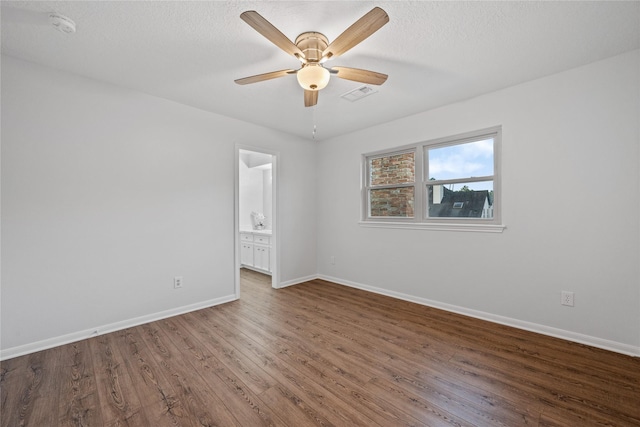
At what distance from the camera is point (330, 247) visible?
4.66 m

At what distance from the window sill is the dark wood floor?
100 centimetres

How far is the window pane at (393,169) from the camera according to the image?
376 centimetres

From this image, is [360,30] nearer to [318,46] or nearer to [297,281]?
[318,46]

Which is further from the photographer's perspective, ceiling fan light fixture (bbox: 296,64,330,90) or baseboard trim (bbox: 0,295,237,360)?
baseboard trim (bbox: 0,295,237,360)

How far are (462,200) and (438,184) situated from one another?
0.35 metres

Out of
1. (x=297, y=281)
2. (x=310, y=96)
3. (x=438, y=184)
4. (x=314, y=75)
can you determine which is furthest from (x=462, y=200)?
(x=297, y=281)

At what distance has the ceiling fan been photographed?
1517 millimetres

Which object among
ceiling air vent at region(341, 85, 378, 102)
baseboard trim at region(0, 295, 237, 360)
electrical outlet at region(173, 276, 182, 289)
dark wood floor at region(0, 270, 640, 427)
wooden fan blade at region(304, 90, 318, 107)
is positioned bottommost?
dark wood floor at region(0, 270, 640, 427)

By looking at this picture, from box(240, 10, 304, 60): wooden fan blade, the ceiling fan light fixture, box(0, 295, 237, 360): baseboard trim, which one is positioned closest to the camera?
box(240, 10, 304, 60): wooden fan blade

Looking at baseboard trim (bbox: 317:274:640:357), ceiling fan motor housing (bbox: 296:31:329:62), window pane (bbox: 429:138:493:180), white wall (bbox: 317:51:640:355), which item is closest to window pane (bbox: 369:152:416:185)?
window pane (bbox: 429:138:493:180)

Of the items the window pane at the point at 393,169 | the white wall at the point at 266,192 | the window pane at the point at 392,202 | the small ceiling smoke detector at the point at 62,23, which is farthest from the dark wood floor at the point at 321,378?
the white wall at the point at 266,192

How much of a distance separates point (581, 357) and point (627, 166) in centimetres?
160

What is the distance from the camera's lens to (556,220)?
2.57 meters

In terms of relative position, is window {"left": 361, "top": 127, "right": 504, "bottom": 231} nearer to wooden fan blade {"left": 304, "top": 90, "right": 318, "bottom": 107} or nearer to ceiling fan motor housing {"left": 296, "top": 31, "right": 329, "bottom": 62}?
wooden fan blade {"left": 304, "top": 90, "right": 318, "bottom": 107}
